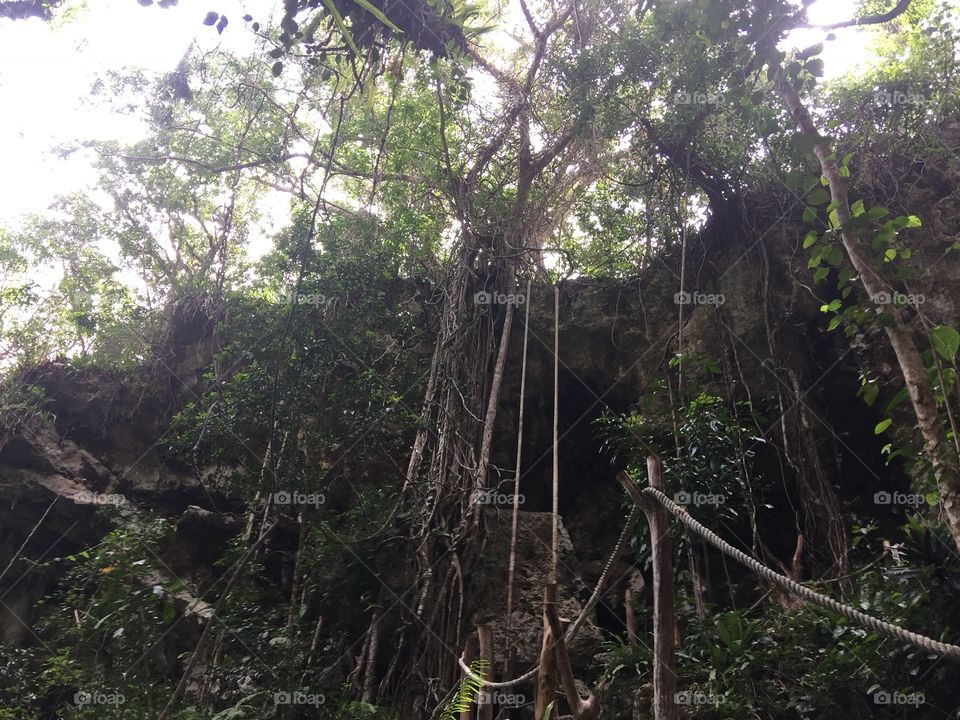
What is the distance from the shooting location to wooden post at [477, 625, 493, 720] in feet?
8.41

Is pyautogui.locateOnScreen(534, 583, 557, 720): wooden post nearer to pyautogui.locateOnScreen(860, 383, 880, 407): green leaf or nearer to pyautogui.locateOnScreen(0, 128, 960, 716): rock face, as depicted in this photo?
pyautogui.locateOnScreen(860, 383, 880, 407): green leaf

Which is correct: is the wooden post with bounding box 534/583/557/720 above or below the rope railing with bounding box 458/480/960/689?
below

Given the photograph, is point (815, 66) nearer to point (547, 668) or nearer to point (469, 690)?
point (547, 668)

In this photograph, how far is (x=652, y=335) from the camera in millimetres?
5652

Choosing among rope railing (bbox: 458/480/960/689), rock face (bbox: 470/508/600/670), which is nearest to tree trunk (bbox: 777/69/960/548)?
rope railing (bbox: 458/480/960/689)

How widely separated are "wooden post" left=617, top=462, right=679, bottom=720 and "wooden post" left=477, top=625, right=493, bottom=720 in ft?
2.24

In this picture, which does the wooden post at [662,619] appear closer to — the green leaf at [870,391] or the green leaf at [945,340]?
the green leaf at [870,391]

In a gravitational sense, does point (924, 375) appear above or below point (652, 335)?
below

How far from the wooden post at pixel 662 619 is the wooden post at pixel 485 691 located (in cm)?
68

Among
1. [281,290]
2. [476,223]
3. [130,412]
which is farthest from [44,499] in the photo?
[476,223]

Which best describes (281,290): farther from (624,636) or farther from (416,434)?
(624,636)

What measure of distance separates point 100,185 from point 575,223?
4409mm

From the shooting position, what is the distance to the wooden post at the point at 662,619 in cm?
202

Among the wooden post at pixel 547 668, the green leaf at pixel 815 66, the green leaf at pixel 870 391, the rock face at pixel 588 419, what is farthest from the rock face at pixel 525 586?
Result: the green leaf at pixel 815 66
